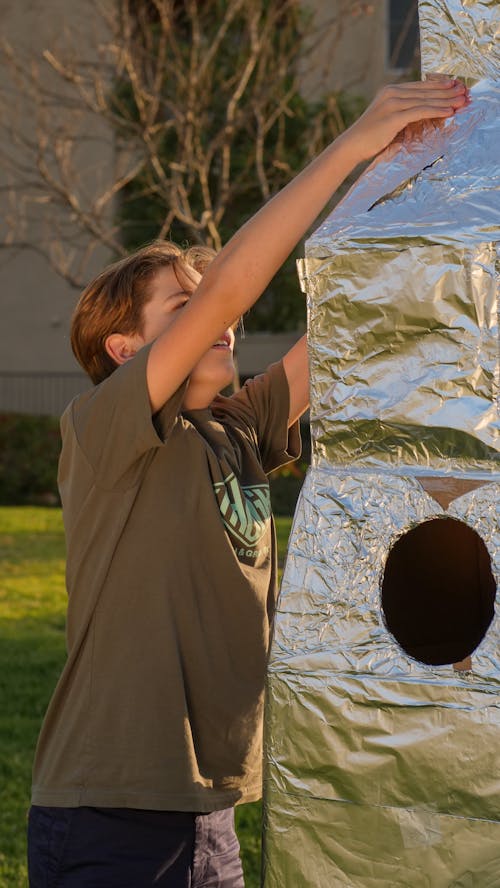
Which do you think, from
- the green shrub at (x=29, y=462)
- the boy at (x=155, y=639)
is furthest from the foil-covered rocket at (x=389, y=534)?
the green shrub at (x=29, y=462)

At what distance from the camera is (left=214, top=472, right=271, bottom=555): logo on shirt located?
2.06 meters

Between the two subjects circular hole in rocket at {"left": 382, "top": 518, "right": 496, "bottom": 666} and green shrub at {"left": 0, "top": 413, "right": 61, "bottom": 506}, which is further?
green shrub at {"left": 0, "top": 413, "right": 61, "bottom": 506}

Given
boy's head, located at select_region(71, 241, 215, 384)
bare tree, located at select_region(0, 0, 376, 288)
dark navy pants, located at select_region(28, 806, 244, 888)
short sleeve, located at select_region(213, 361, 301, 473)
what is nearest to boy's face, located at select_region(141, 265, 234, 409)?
boy's head, located at select_region(71, 241, 215, 384)

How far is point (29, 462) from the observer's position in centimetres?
1405

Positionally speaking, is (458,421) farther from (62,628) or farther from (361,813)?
(62,628)

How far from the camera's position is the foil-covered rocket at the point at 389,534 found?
1612 millimetres

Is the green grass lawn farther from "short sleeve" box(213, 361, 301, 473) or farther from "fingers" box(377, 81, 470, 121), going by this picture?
"fingers" box(377, 81, 470, 121)

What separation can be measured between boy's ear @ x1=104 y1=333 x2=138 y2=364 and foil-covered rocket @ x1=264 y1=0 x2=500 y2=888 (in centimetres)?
60

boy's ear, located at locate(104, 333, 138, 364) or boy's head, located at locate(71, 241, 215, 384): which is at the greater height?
boy's head, located at locate(71, 241, 215, 384)

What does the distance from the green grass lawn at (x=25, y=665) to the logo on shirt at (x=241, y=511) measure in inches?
77.0

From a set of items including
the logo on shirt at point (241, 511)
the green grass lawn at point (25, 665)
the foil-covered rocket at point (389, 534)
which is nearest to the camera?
the foil-covered rocket at point (389, 534)

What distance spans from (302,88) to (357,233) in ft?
47.3

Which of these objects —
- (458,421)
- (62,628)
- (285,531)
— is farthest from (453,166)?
(285,531)

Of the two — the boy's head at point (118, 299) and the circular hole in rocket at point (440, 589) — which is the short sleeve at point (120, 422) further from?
the circular hole in rocket at point (440, 589)
